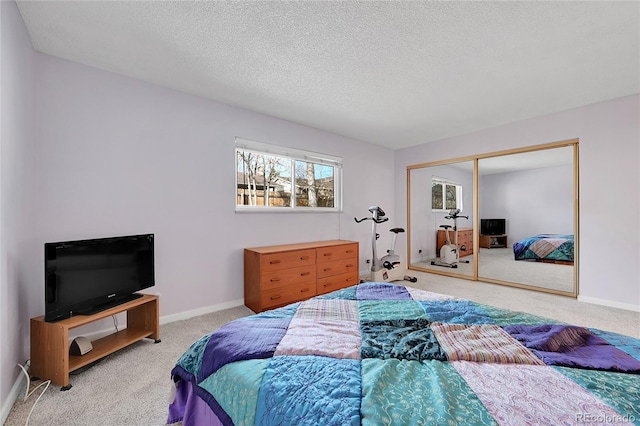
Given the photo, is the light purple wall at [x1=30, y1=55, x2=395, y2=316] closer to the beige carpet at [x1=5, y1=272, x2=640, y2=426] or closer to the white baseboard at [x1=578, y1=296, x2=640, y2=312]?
the beige carpet at [x1=5, y1=272, x2=640, y2=426]

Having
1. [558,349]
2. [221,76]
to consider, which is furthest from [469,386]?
[221,76]

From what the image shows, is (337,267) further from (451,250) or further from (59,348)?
(59,348)

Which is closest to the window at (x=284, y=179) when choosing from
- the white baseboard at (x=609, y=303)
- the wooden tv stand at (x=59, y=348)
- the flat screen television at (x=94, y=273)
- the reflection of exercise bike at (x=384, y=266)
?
the reflection of exercise bike at (x=384, y=266)

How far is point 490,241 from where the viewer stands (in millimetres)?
4586

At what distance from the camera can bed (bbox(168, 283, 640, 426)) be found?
2.72 ft

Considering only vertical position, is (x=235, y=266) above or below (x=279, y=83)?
below

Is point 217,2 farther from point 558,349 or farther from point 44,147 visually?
point 558,349

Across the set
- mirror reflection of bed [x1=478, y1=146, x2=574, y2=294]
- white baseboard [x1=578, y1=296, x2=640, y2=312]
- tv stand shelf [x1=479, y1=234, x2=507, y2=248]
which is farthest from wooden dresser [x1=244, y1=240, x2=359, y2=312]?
white baseboard [x1=578, y1=296, x2=640, y2=312]

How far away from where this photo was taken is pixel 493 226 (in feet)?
15.0

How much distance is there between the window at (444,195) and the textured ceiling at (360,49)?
182 centimetres

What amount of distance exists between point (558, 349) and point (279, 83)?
2948 mm

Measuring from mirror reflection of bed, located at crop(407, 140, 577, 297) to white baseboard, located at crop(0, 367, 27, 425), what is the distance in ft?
17.7

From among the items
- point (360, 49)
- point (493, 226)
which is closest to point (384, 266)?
point (493, 226)

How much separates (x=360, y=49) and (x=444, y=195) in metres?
3.70
